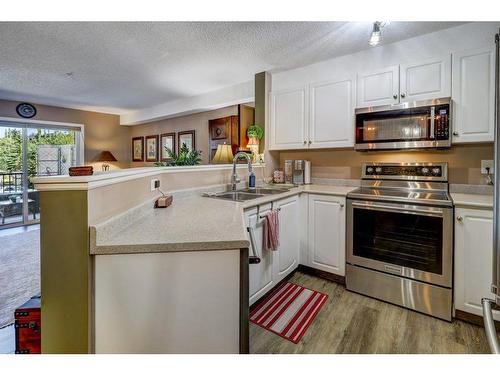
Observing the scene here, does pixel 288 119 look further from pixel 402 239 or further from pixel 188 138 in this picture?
pixel 188 138

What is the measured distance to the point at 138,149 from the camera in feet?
20.2

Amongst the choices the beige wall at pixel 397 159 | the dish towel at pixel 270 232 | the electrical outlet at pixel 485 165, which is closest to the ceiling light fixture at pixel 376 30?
the beige wall at pixel 397 159

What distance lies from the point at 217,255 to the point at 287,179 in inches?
86.2

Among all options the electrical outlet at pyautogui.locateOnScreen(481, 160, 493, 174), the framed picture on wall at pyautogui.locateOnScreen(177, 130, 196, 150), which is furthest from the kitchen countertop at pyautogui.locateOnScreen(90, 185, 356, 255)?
the framed picture on wall at pyautogui.locateOnScreen(177, 130, 196, 150)

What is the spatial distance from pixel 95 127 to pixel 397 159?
6.00 m

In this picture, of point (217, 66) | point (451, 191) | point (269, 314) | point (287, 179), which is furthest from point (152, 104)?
point (451, 191)

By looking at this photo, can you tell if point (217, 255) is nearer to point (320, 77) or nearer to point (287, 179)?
point (287, 179)

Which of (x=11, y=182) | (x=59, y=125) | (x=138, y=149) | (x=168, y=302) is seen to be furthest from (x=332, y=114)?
(x=11, y=182)

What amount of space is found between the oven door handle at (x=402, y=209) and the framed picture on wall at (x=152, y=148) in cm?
484

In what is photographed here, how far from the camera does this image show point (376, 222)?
2.15 metres

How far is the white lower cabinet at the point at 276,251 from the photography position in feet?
6.27

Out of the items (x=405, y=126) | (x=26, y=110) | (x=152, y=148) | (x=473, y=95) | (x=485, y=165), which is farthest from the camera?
(x=152, y=148)

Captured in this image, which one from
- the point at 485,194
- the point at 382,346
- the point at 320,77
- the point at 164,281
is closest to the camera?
the point at 164,281

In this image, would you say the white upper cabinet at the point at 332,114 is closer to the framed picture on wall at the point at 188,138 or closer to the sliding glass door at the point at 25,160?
the framed picture on wall at the point at 188,138
